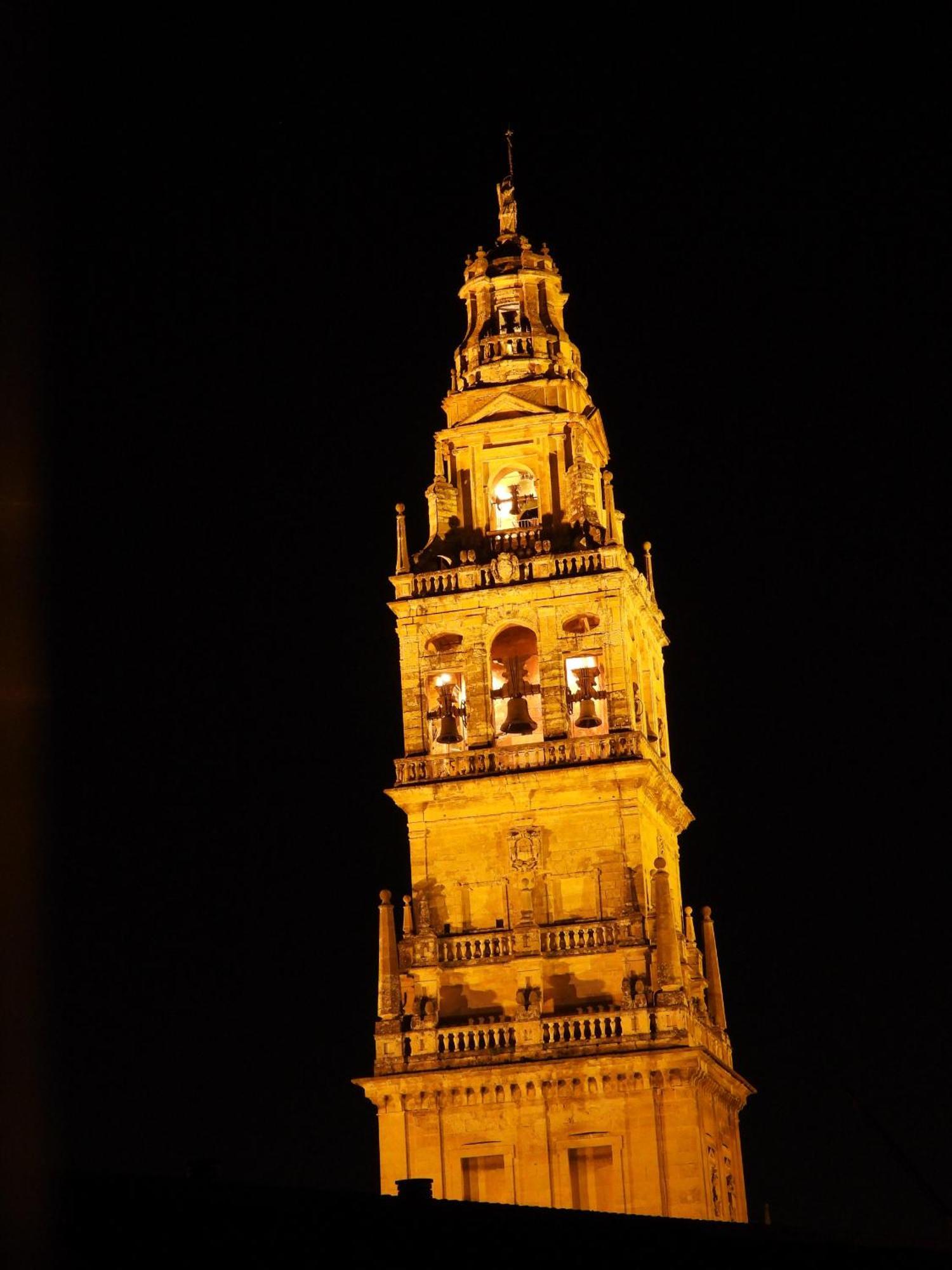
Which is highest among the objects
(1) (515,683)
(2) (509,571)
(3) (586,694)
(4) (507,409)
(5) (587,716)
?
(4) (507,409)

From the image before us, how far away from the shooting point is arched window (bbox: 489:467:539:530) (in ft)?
232

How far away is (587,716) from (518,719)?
1.57 m

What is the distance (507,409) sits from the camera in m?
70.9

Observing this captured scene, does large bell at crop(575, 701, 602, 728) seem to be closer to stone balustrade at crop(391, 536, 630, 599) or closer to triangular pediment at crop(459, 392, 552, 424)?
stone balustrade at crop(391, 536, 630, 599)

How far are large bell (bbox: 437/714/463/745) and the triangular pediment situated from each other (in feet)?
24.3

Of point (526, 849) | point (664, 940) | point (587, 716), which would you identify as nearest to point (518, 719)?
point (587, 716)

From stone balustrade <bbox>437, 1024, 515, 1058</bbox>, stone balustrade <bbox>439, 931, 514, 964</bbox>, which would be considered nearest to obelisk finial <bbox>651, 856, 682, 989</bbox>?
stone balustrade <bbox>439, 931, 514, 964</bbox>

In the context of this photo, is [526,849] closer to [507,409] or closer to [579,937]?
[579,937]

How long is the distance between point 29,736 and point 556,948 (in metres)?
24.5

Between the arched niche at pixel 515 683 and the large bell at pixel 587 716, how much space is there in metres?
0.88

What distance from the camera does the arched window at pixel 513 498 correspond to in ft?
232

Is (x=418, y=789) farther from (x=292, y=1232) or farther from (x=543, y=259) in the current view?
(x=292, y=1232)

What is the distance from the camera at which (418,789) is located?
67188 millimetres

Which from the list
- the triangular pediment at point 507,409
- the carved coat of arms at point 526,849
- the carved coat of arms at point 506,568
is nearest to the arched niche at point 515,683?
the carved coat of arms at point 506,568
